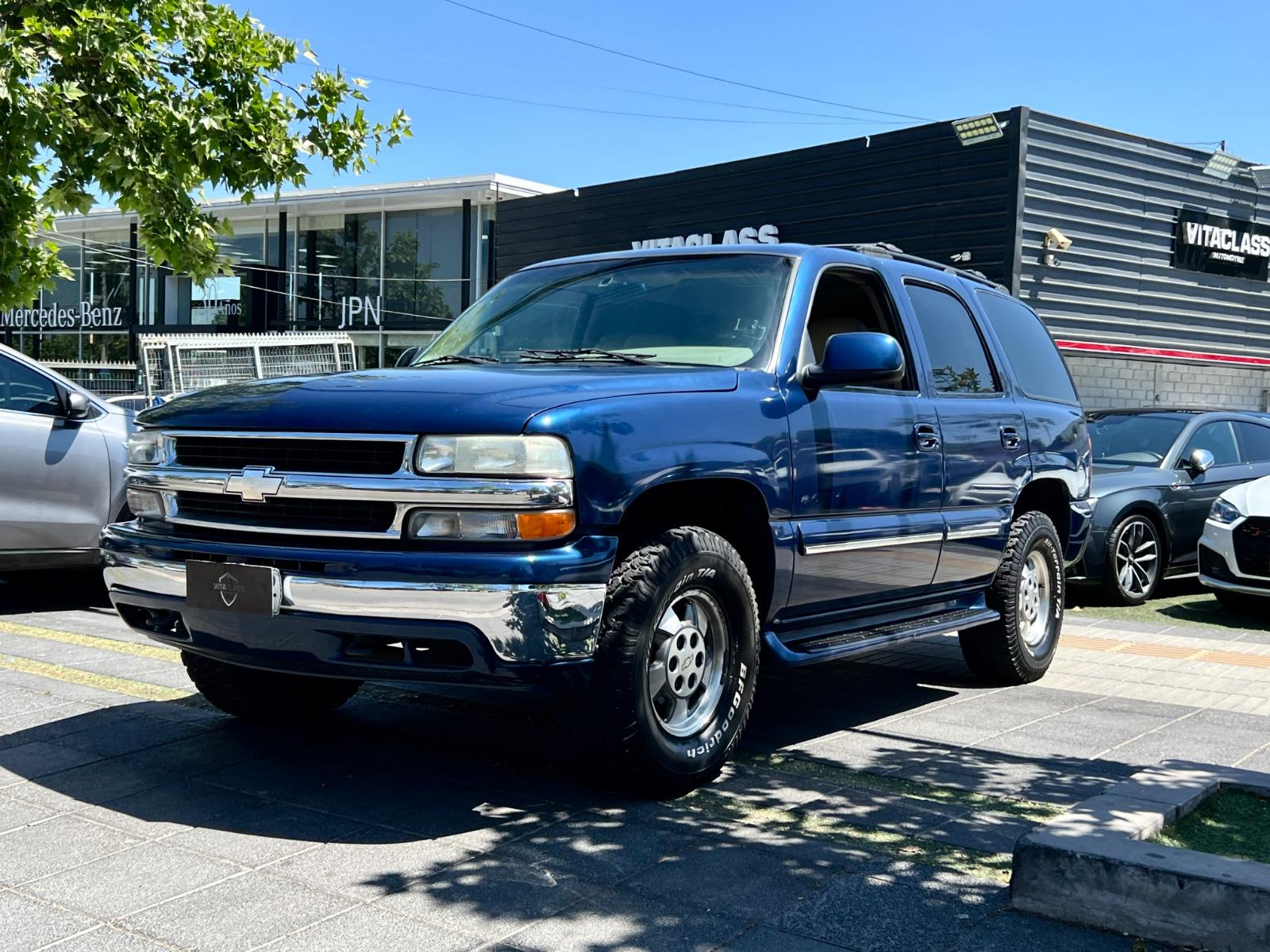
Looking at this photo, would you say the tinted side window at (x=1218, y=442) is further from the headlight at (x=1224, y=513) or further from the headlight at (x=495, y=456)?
the headlight at (x=495, y=456)

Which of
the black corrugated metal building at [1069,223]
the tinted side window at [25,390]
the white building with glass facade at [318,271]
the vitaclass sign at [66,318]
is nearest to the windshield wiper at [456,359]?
the tinted side window at [25,390]

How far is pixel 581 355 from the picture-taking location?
517 centimetres

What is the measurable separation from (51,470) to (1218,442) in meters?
8.94

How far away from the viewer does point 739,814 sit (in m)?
4.38

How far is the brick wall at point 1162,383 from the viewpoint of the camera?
1775cm

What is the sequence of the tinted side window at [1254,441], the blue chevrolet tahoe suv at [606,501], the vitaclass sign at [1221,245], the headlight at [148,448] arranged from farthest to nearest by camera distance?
the vitaclass sign at [1221,245]
the tinted side window at [1254,441]
the headlight at [148,448]
the blue chevrolet tahoe suv at [606,501]

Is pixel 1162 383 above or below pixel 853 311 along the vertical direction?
below

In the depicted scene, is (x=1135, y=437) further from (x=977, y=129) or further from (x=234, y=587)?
(x=234, y=587)

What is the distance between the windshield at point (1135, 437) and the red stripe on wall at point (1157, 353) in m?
4.78

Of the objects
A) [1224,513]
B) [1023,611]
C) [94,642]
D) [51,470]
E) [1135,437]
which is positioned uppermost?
[1135,437]

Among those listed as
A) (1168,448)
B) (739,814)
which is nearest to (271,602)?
(739,814)

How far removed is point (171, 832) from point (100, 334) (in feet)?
125

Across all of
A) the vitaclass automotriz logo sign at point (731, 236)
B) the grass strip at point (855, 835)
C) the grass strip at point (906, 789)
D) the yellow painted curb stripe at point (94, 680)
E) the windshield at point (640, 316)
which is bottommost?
the yellow painted curb stripe at point (94, 680)

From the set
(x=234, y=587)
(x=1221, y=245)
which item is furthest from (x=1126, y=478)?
(x=1221, y=245)
